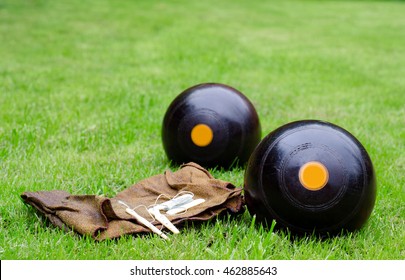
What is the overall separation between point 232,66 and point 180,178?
5699 mm

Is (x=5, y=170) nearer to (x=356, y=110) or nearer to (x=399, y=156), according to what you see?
(x=399, y=156)

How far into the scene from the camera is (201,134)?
17.4ft

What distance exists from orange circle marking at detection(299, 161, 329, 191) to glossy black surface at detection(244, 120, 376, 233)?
26 millimetres

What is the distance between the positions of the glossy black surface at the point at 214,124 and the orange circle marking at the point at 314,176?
1.47m

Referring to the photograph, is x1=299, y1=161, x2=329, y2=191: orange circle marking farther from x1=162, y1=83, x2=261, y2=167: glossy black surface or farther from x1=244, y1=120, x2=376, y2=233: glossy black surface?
x1=162, y1=83, x2=261, y2=167: glossy black surface

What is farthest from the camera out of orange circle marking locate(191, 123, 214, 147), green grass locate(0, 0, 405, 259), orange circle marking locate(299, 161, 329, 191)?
orange circle marking locate(191, 123, 214, 147)

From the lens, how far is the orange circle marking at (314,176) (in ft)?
12.9

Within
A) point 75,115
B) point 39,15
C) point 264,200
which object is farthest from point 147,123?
point 39,15

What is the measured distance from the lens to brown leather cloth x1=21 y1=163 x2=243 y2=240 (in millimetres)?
4121

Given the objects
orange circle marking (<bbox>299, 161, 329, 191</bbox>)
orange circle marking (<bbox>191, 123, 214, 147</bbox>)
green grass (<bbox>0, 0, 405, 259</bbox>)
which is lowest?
green grass (<bbox>0, 0, 405, 259</bbox>)

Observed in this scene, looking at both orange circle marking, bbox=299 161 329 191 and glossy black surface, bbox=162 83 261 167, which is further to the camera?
glossy black surface, bbox=162 83 261 167

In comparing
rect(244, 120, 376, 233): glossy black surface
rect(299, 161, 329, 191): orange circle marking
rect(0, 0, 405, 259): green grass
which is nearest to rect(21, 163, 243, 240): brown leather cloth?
rect(0, 0, 405, 259): green grass

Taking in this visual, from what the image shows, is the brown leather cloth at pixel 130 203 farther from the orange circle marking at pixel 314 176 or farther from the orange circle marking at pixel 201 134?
the orange circle marking at pixel 314 176

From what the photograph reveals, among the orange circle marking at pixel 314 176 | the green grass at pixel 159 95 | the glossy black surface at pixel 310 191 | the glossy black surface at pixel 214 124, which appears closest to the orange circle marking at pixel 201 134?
the glossy black surface at pixel 214 124
